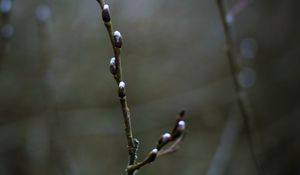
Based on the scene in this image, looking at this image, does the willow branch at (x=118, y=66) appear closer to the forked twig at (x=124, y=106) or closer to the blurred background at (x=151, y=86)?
the forked twig at (x=124, y=106)

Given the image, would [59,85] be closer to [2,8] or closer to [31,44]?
[31,44]

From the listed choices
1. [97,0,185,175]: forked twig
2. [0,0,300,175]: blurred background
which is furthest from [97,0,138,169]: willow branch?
[0,0,300,175]: blurred background

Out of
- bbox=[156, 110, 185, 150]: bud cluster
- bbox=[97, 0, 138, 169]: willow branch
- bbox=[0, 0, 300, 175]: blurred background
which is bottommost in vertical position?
bbox=[0, 0, 300, 175]: blurred background

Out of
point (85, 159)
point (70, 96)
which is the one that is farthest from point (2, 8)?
point (85, 159)

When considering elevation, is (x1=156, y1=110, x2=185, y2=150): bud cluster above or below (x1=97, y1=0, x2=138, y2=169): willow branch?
below

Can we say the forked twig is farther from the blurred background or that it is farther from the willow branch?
the blurred background

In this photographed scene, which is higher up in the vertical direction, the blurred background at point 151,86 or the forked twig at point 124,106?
the forked twig at point 124,106

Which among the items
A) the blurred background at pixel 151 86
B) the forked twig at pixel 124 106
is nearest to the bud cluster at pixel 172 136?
the forked twig at pixel 124 106

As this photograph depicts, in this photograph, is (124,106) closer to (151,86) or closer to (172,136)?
(172,136)
